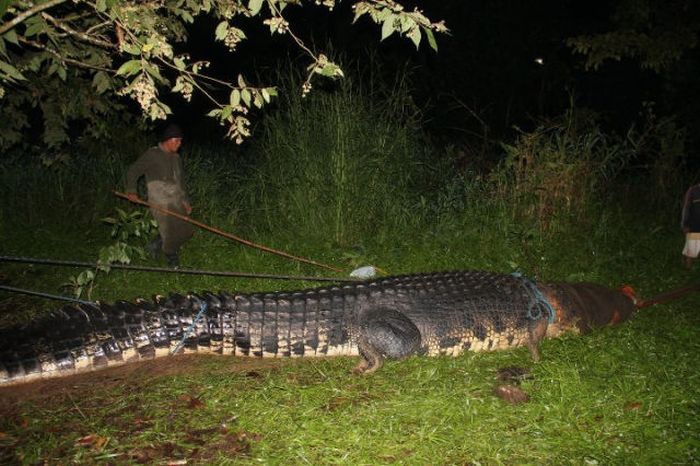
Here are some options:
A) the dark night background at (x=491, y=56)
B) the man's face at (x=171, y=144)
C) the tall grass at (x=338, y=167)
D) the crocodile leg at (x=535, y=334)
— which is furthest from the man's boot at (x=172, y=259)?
the dark night background at (x=491, y=56)

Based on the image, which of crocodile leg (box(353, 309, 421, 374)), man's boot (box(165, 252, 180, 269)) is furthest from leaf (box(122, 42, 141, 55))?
man's boot (box(165, 252, 180, 269))

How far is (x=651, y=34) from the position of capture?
9.92m

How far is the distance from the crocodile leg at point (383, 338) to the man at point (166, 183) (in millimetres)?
3118

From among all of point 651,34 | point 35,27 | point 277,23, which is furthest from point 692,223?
point 35,27

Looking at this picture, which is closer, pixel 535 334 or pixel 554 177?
pixel 535 334

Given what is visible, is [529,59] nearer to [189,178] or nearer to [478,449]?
[189,178]

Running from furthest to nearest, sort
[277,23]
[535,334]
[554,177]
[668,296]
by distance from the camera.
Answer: [554,177], [668,296], [535,334], [277,23]

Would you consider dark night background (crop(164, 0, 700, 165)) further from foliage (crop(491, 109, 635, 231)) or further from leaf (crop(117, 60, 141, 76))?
leaf (crop(117, 60, 141, 76))

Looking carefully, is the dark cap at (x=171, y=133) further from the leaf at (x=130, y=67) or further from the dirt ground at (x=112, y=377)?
the leaf at (x=130, y=67)

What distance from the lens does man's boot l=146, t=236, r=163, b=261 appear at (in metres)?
6.39

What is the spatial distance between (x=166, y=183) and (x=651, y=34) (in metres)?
9.82

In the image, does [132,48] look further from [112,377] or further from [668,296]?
[668,296]

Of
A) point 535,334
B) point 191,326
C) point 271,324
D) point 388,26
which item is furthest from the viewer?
point 535,334

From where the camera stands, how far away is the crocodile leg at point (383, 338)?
12.4ft
